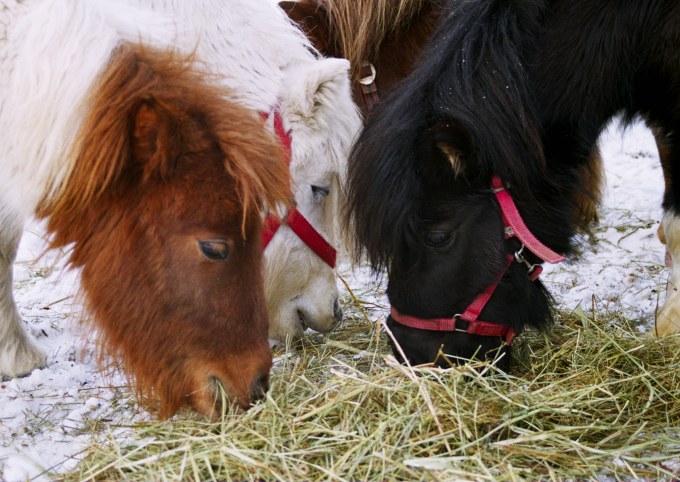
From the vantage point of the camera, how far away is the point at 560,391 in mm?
2670

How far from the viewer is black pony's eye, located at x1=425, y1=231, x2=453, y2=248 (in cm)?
281

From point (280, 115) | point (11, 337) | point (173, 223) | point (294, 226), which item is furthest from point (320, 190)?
point (11, 337)

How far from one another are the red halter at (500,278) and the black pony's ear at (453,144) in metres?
0.14

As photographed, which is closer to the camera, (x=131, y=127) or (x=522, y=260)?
(x=131, y=127)

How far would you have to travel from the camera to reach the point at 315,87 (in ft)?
10.6

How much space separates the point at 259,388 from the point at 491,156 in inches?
47.4

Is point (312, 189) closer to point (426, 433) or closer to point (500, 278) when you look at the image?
point (500, 278)

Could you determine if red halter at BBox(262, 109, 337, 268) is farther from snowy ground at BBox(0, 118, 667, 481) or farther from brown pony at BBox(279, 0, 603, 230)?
brown pony at BBox(279, 0, 603, 230)

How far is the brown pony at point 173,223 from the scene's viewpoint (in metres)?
2.29

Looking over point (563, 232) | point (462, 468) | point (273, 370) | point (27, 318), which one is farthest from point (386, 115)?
point (27, 318)

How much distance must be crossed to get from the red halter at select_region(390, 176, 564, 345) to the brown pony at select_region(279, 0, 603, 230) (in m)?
1.41

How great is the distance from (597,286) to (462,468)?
244cm

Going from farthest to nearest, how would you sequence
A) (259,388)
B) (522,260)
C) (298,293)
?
1. (298,293)
2. (522,260)
3. (259,388)

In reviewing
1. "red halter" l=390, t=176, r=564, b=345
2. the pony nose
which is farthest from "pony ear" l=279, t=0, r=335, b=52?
"red halter" l=390, t=176, r=564, b=345
